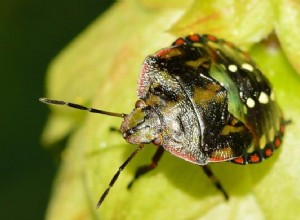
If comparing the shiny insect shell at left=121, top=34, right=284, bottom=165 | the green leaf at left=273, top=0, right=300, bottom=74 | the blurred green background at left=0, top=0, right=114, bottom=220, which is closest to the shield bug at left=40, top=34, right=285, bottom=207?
the shiny insect shell at left=121, top=34, right=284, bottom=165

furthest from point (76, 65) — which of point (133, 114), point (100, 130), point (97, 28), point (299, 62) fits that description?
point (299, 62)

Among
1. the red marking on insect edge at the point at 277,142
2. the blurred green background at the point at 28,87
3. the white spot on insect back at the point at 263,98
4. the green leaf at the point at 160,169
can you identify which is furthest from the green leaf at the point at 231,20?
the blurred green background at the point at 28,87

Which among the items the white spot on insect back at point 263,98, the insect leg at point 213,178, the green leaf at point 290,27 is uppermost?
the green leaf at point 290,27

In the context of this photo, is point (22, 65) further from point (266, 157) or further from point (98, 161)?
point (266, 157)

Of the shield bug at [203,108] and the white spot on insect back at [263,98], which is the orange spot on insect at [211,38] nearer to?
the shield bug at [203,108]

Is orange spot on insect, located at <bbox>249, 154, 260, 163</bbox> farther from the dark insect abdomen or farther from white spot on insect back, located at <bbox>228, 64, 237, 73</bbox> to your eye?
white spot on insect back, located at <bbox>228, 64, 237, 73</bbox>

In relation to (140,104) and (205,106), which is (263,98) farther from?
(140,104)

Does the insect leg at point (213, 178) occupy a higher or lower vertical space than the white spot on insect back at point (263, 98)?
A: lower
